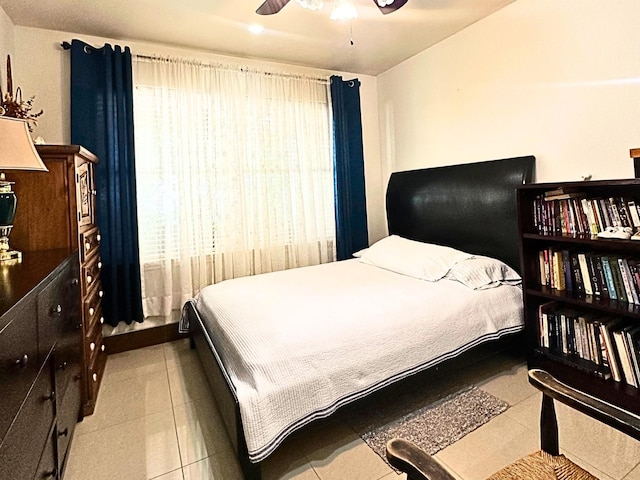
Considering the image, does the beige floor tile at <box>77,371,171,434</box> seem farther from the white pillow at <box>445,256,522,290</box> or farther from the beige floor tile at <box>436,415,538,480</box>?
the white pillow at <box>445,256,522,290</box>

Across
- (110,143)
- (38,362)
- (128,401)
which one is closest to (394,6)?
(110,143)

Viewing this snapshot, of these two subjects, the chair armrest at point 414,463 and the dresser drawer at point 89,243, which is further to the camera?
the dresser drawer at point 89,243

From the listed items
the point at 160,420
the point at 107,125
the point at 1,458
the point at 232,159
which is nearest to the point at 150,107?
the point at 107,125

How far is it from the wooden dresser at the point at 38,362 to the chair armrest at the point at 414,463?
940 millimetres

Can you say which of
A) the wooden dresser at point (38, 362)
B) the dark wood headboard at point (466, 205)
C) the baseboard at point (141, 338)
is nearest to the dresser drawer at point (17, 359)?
the wooden dresser at point (38, 362)

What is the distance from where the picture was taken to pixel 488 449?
166 centimetres

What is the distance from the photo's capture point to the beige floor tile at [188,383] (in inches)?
86.9

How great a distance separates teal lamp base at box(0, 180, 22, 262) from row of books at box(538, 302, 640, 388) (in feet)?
9.79

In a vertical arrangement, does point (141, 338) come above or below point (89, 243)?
below

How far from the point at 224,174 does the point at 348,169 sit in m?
1.27

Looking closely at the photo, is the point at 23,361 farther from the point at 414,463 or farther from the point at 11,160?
the point at 414,463

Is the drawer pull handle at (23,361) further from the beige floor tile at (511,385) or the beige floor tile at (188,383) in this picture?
the beige floor tile at (511,385)

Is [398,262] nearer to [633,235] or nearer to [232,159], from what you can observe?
[633,235]

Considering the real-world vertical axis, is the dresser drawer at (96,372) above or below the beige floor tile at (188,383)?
above
